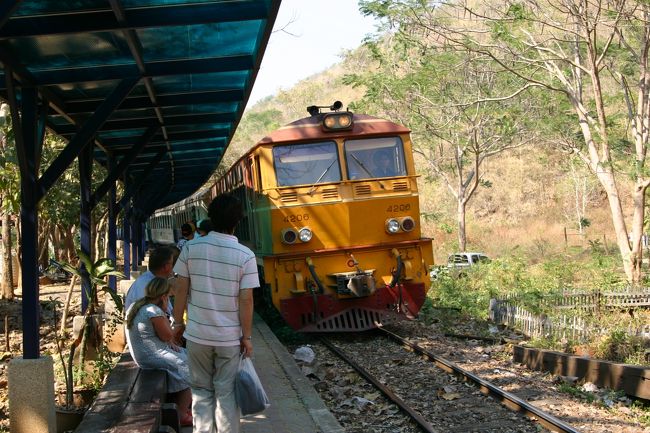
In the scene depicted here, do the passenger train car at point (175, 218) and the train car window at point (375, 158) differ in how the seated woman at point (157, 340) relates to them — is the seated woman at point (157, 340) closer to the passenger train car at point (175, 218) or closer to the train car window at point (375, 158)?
the train car window at point (375, 158)

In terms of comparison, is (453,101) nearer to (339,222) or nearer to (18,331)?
(339,222)

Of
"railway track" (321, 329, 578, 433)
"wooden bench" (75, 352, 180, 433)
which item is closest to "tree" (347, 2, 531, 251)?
"railway track" (321, 329, 578, 433)

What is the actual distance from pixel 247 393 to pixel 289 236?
727 cm

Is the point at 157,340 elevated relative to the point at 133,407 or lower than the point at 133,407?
elevated

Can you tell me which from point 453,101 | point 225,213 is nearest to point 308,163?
point 225,213

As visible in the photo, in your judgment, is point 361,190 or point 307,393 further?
point 361,190

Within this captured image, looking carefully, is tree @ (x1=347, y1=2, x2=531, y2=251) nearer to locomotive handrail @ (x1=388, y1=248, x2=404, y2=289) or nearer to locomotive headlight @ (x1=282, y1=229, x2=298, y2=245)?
locomotive handrail @ (x1=388, y1=248, x2=404, y2=289)

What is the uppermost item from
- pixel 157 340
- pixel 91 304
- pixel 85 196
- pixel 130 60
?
pixel 130 60

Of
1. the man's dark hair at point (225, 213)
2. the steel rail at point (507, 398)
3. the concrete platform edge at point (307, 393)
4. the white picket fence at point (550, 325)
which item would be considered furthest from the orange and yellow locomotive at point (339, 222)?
the man's dark hair at point (225, 213)

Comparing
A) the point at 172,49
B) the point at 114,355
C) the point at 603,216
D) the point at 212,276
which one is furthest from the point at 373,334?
the point at 603,216

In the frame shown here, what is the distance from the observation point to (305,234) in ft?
40.6

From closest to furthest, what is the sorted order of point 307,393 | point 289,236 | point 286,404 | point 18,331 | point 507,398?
point 286,404 < point 507,398 < point 307,393 < point 289,236 < point 18,331

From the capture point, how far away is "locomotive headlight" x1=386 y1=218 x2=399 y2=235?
1269 centimetres

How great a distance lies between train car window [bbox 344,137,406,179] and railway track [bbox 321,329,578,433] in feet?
8.75
